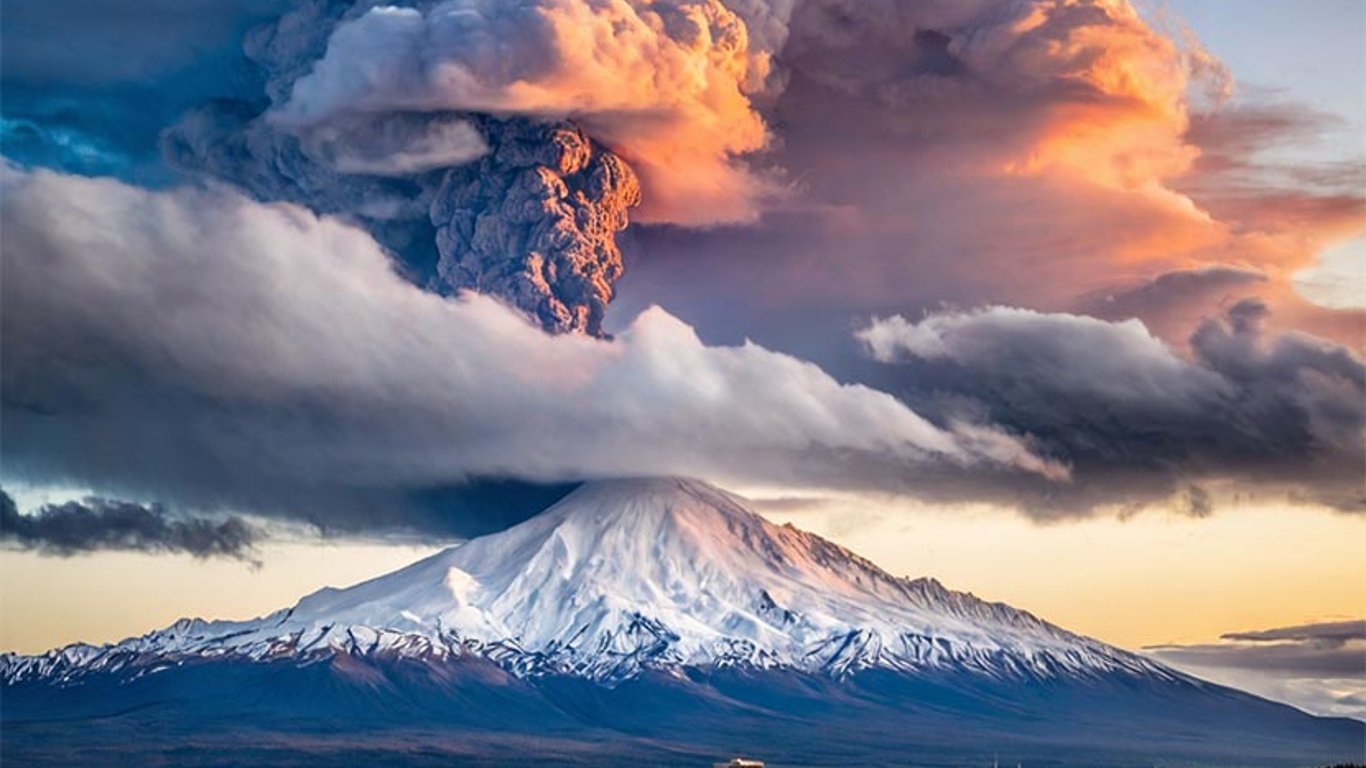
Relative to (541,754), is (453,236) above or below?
above

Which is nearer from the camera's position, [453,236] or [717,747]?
[453,236]

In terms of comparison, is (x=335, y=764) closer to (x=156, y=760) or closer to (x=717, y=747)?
(x=156, y=760)

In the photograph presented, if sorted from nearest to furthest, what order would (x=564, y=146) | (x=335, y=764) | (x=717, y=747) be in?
1. (x=564, y=146)
2. (x=335, y=764)
3. (x=717, y=747)

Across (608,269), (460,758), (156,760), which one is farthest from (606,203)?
(156,760)

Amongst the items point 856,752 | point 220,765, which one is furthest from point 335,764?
point 856,752

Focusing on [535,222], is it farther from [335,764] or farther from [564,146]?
[335,764]

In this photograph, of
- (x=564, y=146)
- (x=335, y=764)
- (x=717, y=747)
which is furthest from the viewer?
(x=717, y=747)

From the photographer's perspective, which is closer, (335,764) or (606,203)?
(606,203)

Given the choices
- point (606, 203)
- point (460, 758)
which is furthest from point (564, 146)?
point (460, 758)
